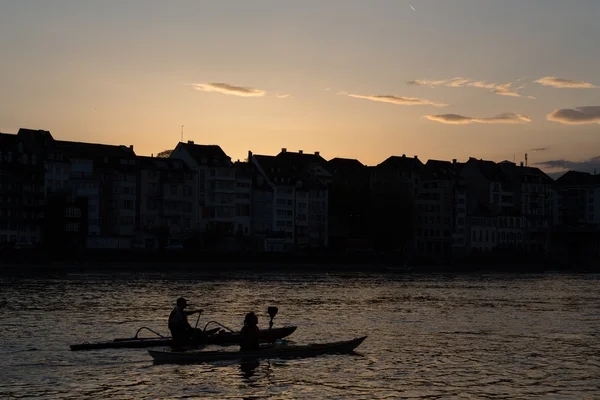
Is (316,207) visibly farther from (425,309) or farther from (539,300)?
(425,309)

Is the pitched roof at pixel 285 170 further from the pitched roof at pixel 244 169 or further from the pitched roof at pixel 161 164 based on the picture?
the pitched roof at pixel 161 164

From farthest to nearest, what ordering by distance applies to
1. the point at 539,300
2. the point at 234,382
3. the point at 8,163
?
the point at 8,163 → the point at 539,300 → the point at 234,382

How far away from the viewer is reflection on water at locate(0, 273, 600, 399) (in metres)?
35.7

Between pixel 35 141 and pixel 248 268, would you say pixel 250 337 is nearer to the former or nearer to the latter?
pixel 248 268

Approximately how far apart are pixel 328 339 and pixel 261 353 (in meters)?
10.6

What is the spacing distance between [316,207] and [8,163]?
214 feet

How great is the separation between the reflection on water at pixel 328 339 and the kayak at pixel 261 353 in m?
0.41

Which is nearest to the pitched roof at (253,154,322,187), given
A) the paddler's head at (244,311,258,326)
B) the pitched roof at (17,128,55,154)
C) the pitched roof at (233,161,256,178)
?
the pitched roof at (233,161,256,178)

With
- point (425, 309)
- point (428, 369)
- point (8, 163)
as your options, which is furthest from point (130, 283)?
point (428, 369)

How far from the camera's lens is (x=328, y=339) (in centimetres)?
5084

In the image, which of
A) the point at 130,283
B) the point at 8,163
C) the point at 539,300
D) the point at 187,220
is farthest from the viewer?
the point at 187,220

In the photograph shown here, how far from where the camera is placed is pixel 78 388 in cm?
3500

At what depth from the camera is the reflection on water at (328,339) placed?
35688mm

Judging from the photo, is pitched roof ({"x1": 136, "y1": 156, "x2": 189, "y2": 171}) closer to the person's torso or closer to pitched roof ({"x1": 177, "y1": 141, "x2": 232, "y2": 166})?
pitched roof ({"x1": 177, "y1": 141, "x2": 232, "y2": 166})
